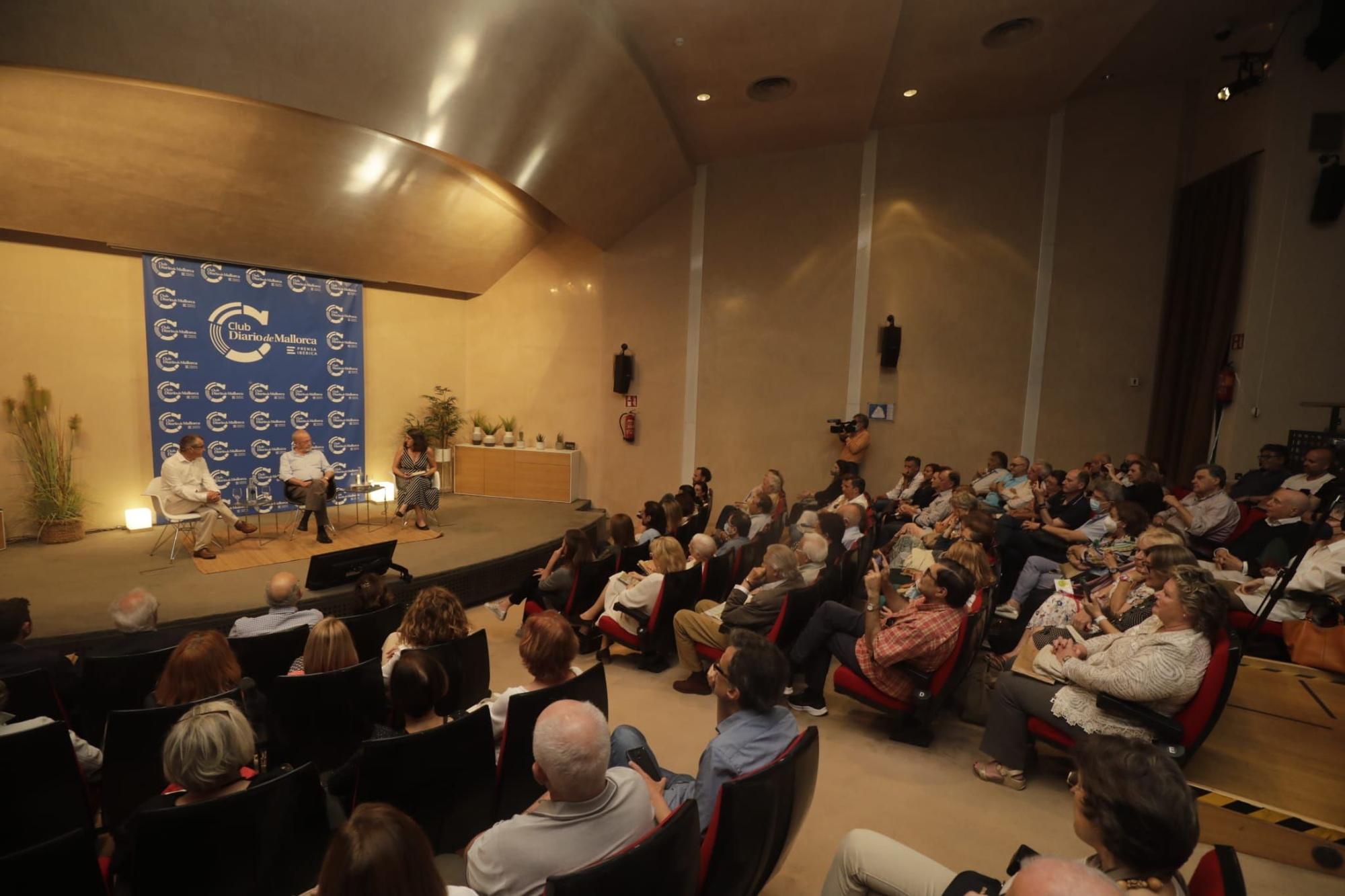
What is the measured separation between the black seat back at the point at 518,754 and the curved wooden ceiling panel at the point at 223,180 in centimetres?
559

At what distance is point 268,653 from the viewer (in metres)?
3.07

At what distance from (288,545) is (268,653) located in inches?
145

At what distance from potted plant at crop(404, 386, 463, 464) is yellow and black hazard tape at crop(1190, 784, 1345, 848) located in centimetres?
896

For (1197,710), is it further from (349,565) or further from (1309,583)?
(349,565)

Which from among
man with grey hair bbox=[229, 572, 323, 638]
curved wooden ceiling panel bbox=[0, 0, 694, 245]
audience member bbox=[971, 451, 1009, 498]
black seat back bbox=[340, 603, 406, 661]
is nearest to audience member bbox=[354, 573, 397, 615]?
black seat back bbox=[340, 603, 406, 661]

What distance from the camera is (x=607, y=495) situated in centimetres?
966

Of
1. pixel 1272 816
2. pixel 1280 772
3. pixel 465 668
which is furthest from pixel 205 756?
pixel 1280 772

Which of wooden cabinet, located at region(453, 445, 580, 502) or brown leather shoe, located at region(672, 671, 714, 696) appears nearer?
brown leather shoe, located at region(672, 671, 714, 696)

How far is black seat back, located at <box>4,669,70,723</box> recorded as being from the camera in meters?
2.45

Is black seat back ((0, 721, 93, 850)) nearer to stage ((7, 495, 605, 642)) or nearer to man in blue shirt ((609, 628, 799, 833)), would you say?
man in blue shirt ((609, 628, 799, 833))

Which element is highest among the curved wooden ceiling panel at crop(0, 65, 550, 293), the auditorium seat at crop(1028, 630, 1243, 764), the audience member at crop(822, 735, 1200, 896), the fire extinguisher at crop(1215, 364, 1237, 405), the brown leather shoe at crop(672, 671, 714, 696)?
the curved wooden ceiling panel at crop(0, 65, 550, 293)

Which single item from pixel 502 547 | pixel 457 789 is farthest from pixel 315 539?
pixel 457 789

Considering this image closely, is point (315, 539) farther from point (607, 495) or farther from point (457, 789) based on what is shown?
point (457, 789)

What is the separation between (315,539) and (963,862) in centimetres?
620
